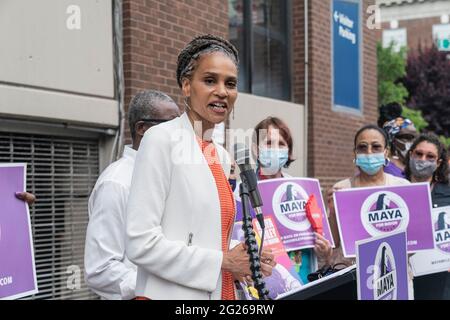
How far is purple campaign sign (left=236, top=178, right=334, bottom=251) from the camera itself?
4.46m

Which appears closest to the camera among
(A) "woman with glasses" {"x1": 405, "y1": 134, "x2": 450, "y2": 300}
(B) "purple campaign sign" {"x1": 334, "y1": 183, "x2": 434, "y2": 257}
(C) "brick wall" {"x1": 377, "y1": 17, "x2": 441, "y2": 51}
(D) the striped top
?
(D) the striped top

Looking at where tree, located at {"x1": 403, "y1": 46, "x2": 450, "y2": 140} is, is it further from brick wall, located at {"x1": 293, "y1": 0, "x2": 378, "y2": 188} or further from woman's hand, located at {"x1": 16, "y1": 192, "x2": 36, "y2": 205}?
woman's hand, located at {"x1": 16, "y1": 192, "x2": 36, "y2": 205}

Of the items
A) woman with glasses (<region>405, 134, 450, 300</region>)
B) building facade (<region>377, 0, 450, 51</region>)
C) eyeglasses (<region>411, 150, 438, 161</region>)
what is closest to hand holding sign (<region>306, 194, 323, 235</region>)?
woman with glasses (<region>405, 134, 450, 300</region>)

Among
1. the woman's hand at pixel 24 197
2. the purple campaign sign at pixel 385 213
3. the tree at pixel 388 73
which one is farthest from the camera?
the tree at pixel 388 73

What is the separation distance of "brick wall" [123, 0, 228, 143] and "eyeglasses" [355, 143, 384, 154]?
7.78ft

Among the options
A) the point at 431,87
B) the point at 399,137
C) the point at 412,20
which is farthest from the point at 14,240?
the point at 412,20

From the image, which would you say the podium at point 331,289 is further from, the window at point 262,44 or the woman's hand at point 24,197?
the window at point 262,44

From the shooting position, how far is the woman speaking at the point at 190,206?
7.90 ft

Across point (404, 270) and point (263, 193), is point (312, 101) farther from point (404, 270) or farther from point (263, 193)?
point (404, 270)

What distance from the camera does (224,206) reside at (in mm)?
2531

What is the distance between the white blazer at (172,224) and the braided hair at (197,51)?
0.26 meters

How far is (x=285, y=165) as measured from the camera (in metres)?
5.15

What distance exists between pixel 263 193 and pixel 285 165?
0.69m

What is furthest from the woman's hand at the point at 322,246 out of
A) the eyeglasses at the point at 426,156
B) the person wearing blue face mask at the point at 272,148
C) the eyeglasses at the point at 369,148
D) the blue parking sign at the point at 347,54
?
the blue parking sign at the point at 347,54
